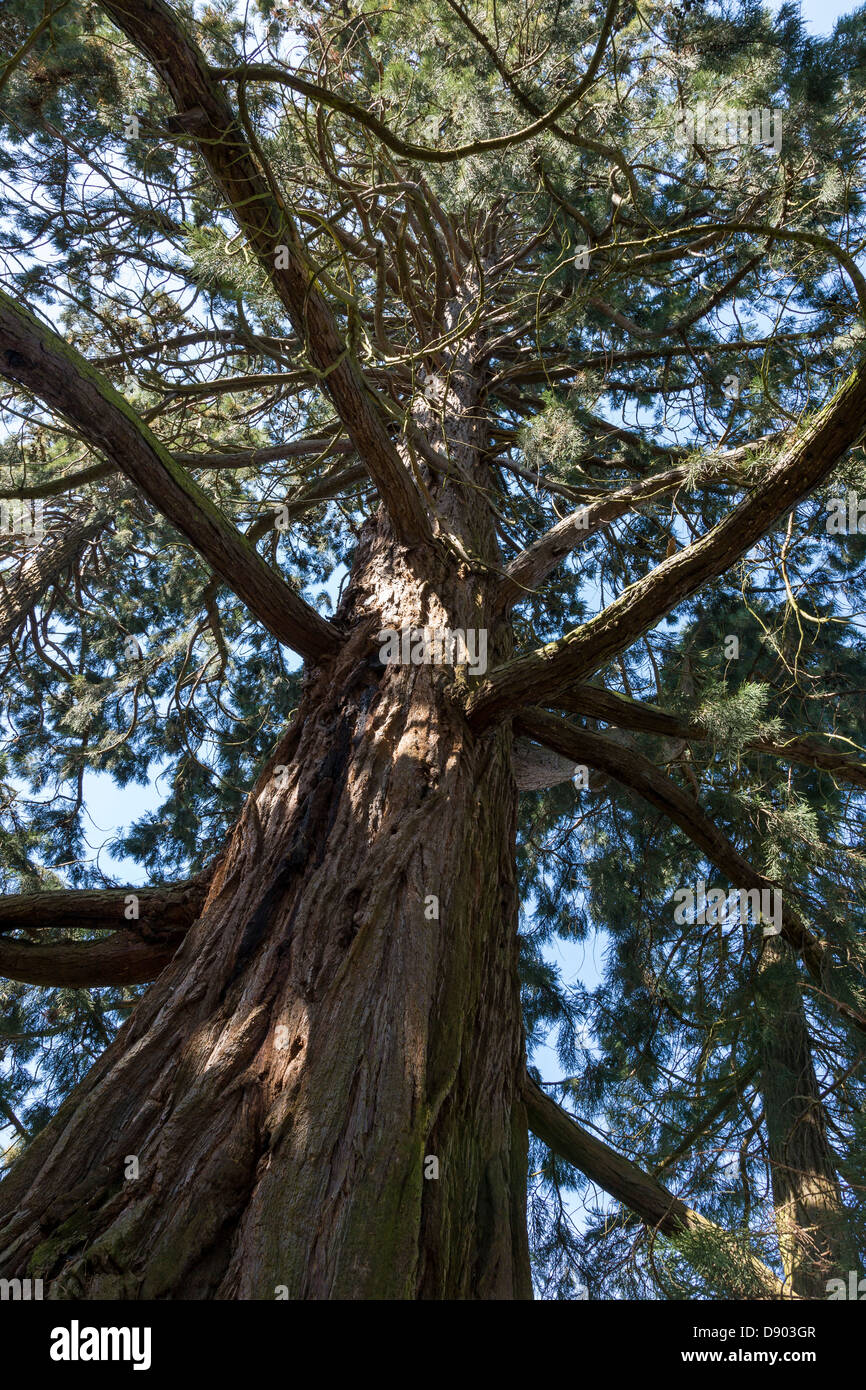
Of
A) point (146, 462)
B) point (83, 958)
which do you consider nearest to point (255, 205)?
point (146, 462)

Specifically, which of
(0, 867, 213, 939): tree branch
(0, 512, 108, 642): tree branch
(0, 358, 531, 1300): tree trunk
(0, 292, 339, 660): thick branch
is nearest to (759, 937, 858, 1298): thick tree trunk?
(0, 358, 531, 1300): tree trunk

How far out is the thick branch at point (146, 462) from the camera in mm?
1896

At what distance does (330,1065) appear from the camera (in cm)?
168

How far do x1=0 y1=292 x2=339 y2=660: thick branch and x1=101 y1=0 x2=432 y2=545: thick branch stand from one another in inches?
19.2

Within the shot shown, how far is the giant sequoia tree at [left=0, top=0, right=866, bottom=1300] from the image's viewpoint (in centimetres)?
175

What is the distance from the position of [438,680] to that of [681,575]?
774 millimetres

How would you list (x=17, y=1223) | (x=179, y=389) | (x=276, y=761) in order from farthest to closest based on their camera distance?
(x=179, y=389) → (x=276, y=761) → (x=17, y=1223)

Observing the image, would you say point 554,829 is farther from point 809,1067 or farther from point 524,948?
point 809,1067

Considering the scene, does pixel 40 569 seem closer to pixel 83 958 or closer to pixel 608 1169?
pixel 83 958

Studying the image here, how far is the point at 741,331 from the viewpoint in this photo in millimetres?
4234

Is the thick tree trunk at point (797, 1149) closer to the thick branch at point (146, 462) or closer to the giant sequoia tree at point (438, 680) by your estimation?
the giant sequoia tree at point (438, 680)
